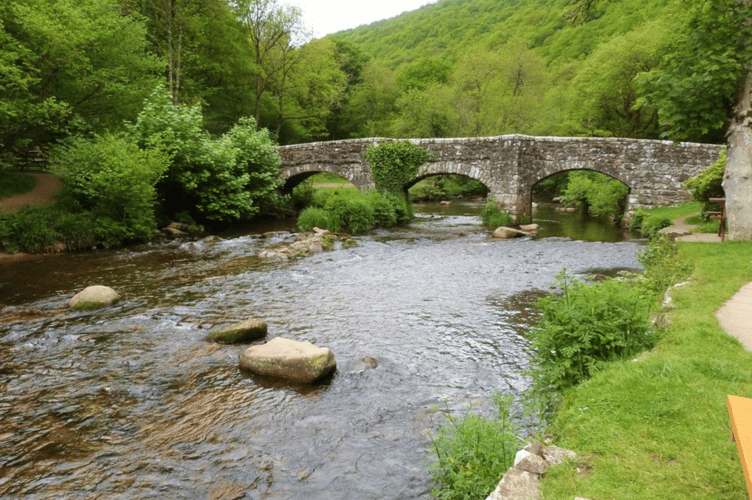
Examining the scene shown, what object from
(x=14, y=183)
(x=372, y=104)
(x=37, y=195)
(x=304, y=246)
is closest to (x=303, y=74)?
(x=372, y=104)

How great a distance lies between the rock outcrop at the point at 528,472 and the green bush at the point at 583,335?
4.27 ft

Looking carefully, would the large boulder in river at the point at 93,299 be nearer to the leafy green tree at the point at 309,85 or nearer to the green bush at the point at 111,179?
the green bush at the point at 111,179

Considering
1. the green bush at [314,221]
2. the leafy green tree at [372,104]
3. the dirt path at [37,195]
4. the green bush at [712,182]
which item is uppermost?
the leafy green tree at [372,104]

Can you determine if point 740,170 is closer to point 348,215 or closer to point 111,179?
point 348,215

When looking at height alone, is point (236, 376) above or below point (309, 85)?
below

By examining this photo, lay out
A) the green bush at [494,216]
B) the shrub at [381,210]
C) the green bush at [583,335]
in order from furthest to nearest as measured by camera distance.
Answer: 1. the green bush at [494,216]
2. the shrub at [381,210]
3. the green bush at [583,335]

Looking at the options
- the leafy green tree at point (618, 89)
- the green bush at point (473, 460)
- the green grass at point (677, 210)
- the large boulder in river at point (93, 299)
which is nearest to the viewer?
the green bush at point (473, 460)

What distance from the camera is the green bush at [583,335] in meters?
4.81

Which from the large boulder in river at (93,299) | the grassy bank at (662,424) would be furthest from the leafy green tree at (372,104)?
the grassy bank at (662,424)

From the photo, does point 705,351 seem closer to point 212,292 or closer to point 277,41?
point 212,292

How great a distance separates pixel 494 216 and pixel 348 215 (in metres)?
7.24

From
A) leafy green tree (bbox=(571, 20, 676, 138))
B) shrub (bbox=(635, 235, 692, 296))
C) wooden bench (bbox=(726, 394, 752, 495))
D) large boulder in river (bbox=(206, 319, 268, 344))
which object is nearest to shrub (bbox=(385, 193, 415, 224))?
shrub (bbox=(635, 235, 692, 296))

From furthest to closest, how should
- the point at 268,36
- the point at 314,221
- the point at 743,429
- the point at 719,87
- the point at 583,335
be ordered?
the point at 268,36 → the point at 314,221 → the point at 719,87 → the point at 583,335 → the point at 743,429

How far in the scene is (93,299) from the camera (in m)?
9.15
